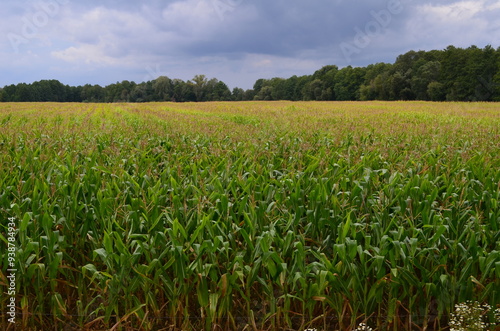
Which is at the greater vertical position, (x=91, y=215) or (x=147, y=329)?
(x=91, y=215)

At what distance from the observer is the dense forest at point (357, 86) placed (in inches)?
2608

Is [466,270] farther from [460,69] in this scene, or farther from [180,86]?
[180,86]

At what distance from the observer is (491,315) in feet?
11.3

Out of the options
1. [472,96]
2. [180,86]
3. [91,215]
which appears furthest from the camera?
[180,86]

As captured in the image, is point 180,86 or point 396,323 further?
point 180,86

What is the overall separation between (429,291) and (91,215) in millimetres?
3203

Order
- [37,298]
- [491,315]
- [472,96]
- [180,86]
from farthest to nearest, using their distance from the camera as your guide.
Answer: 1. [180,86]
2. [472,96]
3. [37,298]
4. [491,315]

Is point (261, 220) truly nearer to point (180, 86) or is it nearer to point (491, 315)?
point (491, 315)

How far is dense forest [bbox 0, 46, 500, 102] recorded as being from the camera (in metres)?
66.2

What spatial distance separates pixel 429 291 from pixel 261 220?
Result: 1.64 meters

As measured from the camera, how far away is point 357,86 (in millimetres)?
89812

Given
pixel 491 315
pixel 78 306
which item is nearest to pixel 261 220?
pixel 78 306

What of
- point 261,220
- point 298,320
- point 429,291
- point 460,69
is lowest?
point 298,320

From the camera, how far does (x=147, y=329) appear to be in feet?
11.5
